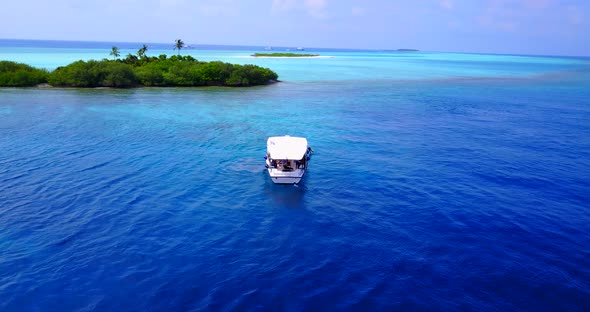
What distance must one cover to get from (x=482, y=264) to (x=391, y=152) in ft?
75.9

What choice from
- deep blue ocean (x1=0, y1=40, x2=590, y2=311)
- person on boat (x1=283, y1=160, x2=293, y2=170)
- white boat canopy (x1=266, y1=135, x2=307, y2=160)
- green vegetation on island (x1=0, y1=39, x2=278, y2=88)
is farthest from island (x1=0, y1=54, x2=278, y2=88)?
person on boat (x1=283, y1=160, x2=293, y2=170)

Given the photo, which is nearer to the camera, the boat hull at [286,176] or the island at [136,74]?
the boat hull at [286,176]

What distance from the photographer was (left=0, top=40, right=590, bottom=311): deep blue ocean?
2041 cm

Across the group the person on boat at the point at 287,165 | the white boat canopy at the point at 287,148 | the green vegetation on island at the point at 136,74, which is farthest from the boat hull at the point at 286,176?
the green vegetation on island at the point at 136,74

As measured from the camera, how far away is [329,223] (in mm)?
27750

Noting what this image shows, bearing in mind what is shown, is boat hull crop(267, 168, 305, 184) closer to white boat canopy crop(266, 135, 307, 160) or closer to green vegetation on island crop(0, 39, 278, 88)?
white boat canopy crop(266, 135, 307, 160)

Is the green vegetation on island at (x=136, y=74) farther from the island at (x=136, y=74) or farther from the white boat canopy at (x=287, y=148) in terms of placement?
the white boat canopy at (x=287, y=148)

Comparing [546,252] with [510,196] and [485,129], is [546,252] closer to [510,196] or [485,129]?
[510,196]

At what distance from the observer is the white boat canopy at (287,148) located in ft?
110

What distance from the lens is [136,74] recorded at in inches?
3625

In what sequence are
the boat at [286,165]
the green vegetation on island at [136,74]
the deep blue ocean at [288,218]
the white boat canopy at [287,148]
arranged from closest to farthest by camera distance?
the deep blue ocean at [288,218] → the boat at [286,165] → the white boat canopy at [287,148] → the green vegetation on island at [136,74]

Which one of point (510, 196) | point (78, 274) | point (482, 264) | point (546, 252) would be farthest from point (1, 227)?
point (510, 196)

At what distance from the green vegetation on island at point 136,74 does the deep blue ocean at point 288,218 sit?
2990 centimetres

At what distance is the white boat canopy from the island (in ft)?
212
